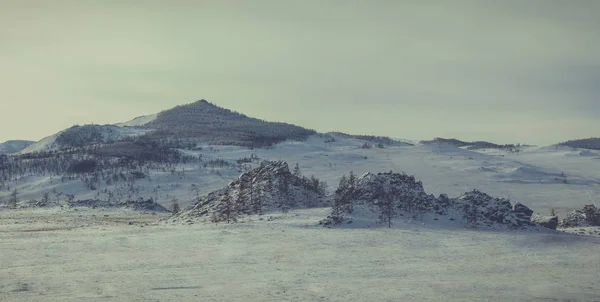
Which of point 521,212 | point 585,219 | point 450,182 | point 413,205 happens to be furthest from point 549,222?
point 450,182

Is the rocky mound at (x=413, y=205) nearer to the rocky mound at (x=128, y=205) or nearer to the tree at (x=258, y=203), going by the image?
the tree at (x=258, y=203)

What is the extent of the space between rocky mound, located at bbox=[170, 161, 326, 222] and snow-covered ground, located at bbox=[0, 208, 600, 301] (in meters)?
7.72

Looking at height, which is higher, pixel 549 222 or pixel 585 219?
pixel 549 222

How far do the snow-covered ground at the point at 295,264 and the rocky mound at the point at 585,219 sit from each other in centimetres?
1422

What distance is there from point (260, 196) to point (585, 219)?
38.1 m

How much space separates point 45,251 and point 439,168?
139389 millimetres

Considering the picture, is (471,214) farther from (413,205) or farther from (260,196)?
(260,196)

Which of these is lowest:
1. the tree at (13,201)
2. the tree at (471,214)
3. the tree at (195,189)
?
the tree at (13,201)

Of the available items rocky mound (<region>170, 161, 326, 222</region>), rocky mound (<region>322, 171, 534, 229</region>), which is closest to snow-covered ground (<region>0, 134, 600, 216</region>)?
rocky mound (<region>322, 171, 534, 229</region>)

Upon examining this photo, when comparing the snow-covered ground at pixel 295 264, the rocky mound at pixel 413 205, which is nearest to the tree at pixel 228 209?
the snow-covered ground at pixel 295 264

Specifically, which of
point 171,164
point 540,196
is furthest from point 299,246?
point 171,164

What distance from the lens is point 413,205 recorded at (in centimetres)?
5544

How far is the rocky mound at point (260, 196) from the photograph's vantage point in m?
58.9

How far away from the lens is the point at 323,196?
66.3 meters
